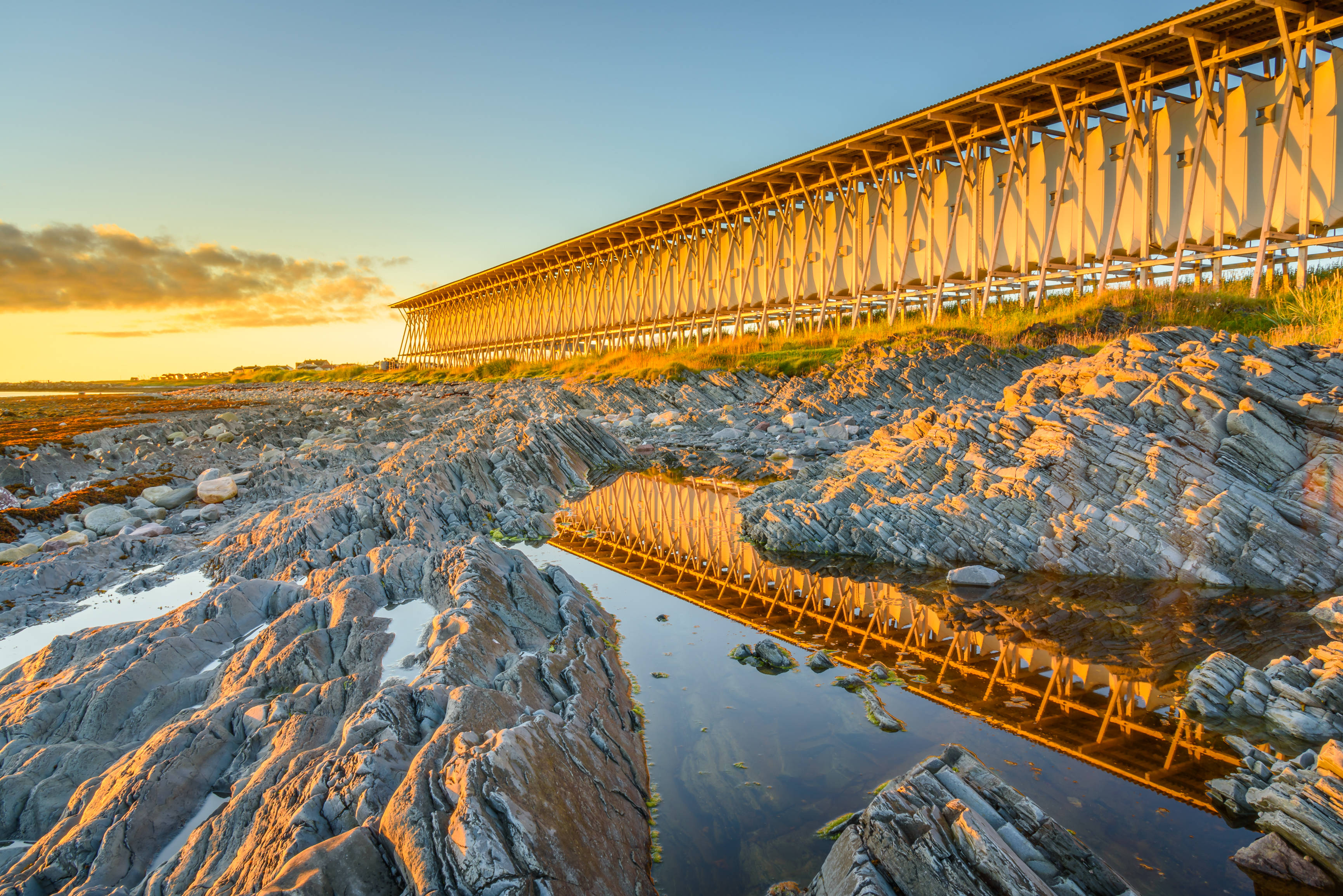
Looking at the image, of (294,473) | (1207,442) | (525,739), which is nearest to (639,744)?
(525,739)

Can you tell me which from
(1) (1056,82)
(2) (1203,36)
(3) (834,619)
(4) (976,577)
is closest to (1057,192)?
(1) (1056,82)

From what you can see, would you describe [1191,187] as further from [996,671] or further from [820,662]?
→ [820,662]

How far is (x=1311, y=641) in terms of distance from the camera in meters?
8.05

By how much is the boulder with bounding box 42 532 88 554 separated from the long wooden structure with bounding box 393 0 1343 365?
31018 mm

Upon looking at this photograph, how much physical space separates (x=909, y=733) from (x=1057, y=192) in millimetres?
28047

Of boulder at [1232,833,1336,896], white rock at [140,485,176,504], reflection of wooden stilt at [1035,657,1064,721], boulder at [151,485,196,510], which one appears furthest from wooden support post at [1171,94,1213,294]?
white rock at [140,485,176,504]

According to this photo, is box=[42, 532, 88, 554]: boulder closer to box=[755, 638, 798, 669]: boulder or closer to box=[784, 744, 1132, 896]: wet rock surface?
box=[755, 638, 798, 669]: boulder

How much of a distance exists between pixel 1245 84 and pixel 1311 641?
75.0 ft

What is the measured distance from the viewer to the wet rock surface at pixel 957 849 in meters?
3.99

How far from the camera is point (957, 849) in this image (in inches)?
164

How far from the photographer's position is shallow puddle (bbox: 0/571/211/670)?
9430 millimetres

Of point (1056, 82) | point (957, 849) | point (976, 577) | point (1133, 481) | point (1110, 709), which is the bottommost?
point (1110, 709)

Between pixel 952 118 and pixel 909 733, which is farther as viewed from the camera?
pixel 952 118

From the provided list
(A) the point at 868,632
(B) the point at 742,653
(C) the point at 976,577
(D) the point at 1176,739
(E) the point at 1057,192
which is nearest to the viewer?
(D) the point at 1176,739
